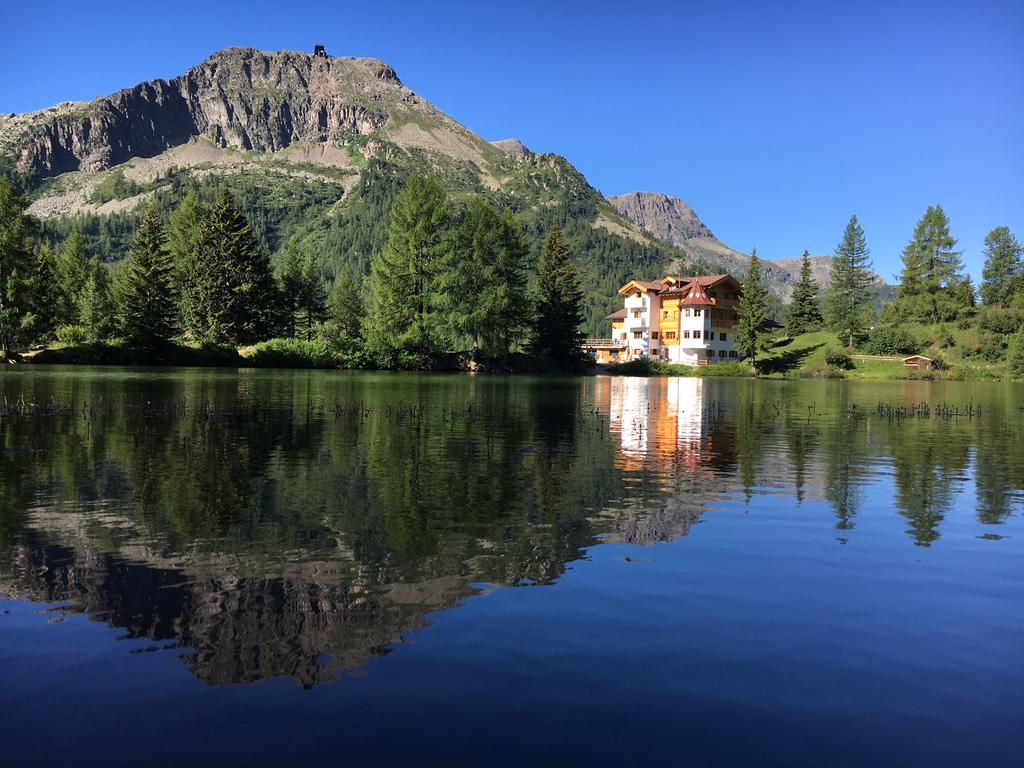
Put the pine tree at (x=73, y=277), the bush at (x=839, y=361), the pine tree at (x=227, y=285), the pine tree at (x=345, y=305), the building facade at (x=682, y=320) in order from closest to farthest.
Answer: the pine tree at (x=227, y=285)
the pine tree at (x=73, y=277)
the bush at (x=839, y=361)
the building facade at (x=682, y=320)
the pine tree at (x=345, y=305)

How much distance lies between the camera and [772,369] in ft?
364

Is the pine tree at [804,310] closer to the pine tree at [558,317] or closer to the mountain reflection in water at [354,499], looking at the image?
the pine tree at [558,317]

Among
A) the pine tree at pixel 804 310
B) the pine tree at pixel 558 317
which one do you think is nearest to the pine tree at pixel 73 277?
the pine tree at pixel 558 317

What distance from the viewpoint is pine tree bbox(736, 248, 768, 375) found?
108 m

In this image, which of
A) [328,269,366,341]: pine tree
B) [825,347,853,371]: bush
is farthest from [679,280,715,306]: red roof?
[328,269,366,341]: pine tree

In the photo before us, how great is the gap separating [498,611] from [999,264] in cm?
14563

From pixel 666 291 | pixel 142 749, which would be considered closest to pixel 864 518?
pixel 142 749

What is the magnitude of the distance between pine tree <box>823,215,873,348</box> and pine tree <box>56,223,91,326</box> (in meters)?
116

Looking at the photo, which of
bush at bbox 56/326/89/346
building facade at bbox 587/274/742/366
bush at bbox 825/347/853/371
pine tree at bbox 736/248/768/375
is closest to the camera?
bush at bbox 56/326/89/346

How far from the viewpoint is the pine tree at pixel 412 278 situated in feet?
261

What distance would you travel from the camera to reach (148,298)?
75.8m

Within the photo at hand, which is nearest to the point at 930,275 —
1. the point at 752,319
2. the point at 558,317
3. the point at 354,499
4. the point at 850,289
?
the point at 850,289

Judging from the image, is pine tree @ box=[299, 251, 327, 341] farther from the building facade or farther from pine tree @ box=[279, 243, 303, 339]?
the building facade

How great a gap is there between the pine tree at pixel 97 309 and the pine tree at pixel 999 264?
440 ft
